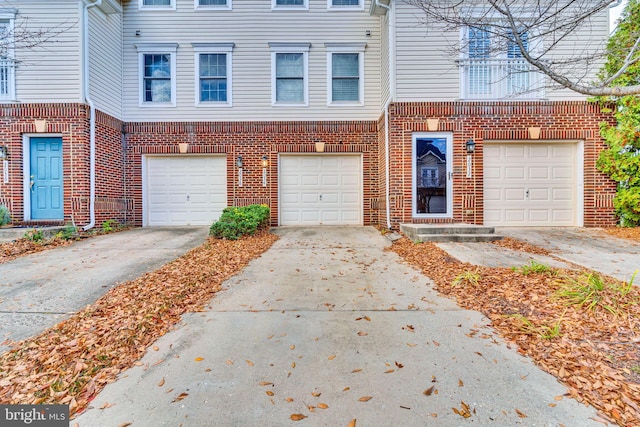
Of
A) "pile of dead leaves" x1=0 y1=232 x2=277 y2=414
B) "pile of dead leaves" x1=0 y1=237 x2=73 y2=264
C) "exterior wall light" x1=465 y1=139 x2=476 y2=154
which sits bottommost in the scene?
"pile of dead leaves" x1=0 y1=232 x2=277 y2=414

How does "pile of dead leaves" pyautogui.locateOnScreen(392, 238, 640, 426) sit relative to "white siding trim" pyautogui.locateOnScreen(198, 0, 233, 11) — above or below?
below

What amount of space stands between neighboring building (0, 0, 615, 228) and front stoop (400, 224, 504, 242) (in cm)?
122

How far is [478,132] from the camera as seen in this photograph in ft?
25.7

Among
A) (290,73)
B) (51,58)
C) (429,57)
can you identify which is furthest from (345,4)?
(51,58)

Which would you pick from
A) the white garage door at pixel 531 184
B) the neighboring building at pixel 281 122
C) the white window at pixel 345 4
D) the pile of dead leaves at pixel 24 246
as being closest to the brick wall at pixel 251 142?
the neighboring building at pixel 281 122

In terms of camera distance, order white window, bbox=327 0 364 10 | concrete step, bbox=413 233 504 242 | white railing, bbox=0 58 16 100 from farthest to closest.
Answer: white window, bbox=327 0 364 10 → white railing, bbox=0 58 16 100 → concrete step, bbox=413 233 504 242

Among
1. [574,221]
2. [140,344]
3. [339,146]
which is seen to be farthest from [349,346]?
[574,221]

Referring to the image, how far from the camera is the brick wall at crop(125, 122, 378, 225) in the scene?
903cm

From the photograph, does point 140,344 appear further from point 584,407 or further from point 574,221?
point 574,221

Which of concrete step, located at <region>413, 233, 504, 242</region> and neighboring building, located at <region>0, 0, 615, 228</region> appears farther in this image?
neighboring building, located at <region>0, 0, 615, 228</region>

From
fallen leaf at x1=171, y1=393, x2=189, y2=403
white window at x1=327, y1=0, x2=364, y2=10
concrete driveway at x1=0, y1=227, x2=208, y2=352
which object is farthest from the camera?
white window at x1=327, y1=0, x2=364, y2=10

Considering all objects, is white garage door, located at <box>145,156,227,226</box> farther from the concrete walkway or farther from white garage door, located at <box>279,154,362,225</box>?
the concrete walkway

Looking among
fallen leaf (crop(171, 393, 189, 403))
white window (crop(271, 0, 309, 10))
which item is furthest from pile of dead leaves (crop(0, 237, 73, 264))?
white window (crop(271, 0, 309, 10))

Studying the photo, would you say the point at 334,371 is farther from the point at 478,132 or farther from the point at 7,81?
the point at 7,81
